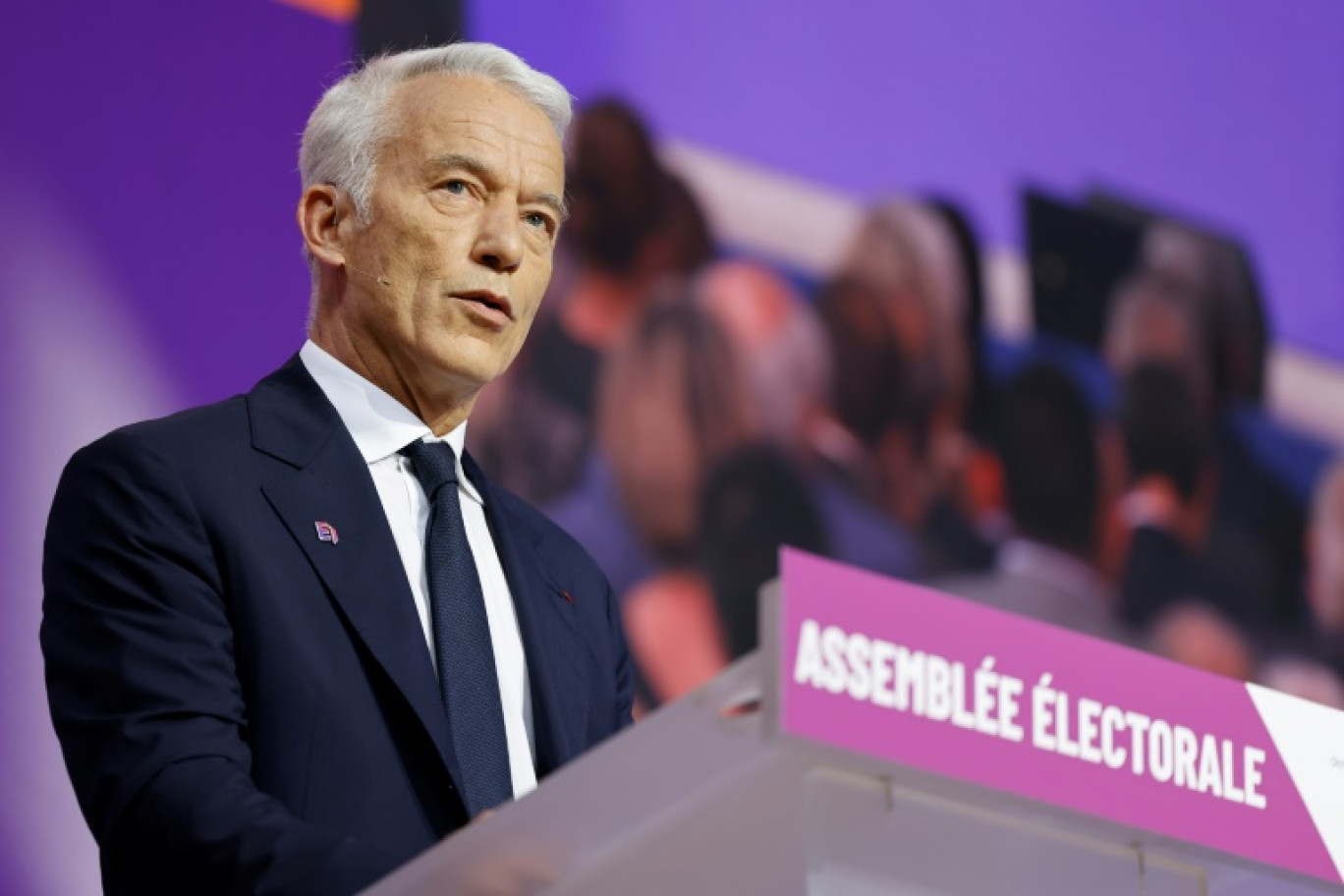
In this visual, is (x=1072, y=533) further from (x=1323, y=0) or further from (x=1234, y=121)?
(x=1323, y=0)

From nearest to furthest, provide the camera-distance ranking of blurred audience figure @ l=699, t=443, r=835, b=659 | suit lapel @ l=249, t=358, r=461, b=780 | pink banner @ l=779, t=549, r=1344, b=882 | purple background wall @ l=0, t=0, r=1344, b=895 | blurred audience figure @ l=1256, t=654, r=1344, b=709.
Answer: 1. pink banner @ l=779, t=549, r=1344, b=882
2. suit lapel @ l=249, t=358, r=461, b=780
3. purple background wall @ l=0, t=0, r=1344, b=895
4. blurred audience figure @ l=699, t=443, r=835, b=659
5. blurred audience figure @ l=1256, t=654, r=1344, b=709

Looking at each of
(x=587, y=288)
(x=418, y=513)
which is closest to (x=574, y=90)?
(x=587, y=288)

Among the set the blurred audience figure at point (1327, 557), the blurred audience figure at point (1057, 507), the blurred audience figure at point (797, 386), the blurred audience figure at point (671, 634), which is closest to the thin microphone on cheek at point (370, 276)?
the blurred audience figure at point (671, 634)

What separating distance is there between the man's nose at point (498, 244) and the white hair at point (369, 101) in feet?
0.45

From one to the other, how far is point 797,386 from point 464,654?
1.73 metres

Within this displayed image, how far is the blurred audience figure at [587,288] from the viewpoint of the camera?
3191mm

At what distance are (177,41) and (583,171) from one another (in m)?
0.68

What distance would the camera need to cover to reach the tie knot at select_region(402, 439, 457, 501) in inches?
83.0

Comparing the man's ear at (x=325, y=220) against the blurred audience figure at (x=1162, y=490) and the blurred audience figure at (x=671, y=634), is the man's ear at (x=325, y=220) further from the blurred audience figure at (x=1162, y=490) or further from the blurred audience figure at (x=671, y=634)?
the blurred audience figure at (x=1162, y=490)

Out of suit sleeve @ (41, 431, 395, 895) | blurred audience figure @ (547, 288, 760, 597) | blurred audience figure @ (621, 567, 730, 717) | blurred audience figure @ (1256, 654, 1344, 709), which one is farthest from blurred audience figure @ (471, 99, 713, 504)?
blurred audience figure @ (1256, 654, 1344, 709)

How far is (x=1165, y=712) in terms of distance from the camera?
1.38 metres

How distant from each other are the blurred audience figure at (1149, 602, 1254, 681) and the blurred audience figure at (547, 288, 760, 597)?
0.95 meters

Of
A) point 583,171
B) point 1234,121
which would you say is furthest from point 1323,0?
point 583,171

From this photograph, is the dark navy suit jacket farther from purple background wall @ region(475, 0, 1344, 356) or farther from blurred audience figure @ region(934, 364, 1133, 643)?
blurred audience figure @ region(934, 364, 1133, 643)
